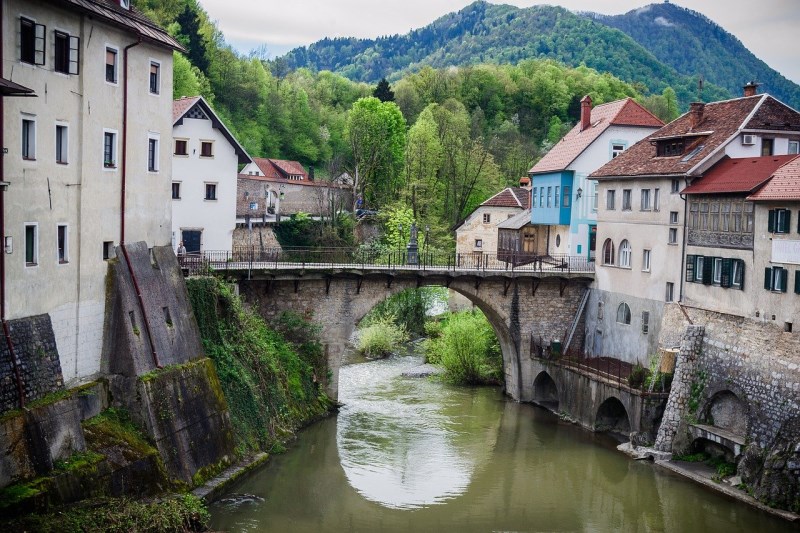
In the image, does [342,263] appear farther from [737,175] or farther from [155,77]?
[737,175]

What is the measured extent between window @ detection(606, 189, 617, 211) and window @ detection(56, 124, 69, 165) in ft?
79.5

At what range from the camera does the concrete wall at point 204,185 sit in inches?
1538

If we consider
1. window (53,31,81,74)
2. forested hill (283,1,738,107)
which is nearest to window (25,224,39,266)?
window (53,31,81,74)

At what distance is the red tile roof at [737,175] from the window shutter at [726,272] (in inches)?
94.1

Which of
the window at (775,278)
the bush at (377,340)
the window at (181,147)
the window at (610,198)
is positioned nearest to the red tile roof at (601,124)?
the window at (610,198)

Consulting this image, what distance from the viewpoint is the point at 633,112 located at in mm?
47562

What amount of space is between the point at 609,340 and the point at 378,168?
37.7 metres

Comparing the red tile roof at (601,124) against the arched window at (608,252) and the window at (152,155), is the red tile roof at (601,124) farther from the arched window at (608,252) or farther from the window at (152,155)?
the window at (152,155)

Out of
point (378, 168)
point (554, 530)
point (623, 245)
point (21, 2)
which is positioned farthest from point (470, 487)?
point (378, 168)

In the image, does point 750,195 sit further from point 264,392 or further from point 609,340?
point 264,392

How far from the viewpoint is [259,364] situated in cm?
3369

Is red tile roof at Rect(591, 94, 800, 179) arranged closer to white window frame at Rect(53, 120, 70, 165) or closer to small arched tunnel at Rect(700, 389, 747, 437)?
small arched tunnel at Rect(700, 389, 747, 437)

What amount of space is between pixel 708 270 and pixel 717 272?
0.43 metres

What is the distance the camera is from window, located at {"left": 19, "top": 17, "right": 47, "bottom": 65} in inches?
898
